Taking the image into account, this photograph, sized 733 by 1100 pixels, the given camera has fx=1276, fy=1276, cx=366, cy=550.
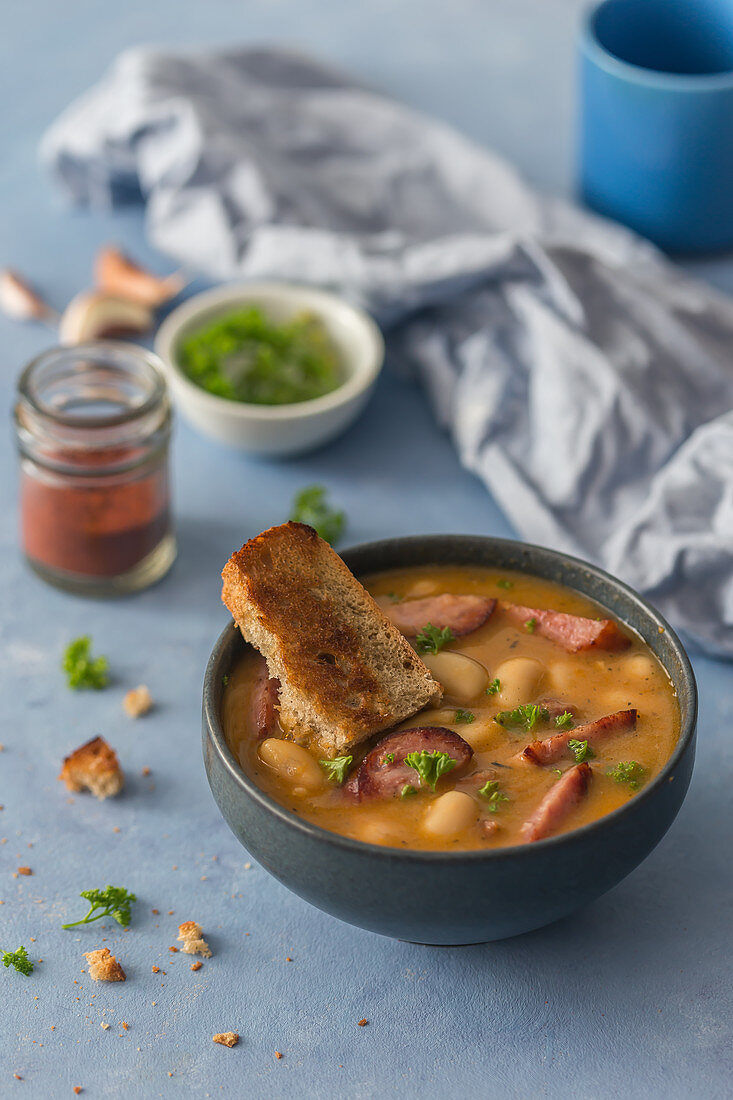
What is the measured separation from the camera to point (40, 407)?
2674 millimetres

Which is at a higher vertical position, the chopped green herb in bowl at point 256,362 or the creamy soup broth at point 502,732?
the creamy soup broth at point 502,732

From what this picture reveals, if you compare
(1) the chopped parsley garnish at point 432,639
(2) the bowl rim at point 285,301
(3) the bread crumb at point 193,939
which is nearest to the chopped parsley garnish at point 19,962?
(3) the bread crumb at point 193,939

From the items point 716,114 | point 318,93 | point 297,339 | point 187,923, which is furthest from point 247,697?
point 318,93

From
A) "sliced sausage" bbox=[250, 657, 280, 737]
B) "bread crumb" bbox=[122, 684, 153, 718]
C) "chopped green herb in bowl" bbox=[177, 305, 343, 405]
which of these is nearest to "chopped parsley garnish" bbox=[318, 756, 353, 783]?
"sliced sausage" bbox=[250, 657, 280, 737]

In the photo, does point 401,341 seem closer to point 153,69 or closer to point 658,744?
point 153,69

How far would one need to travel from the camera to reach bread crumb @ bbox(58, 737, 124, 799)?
2.35 m

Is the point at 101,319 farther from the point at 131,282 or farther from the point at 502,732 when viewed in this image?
the point at 502,732

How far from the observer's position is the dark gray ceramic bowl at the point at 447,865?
1737mm

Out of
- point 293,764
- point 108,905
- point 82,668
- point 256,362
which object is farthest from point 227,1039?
point 256,362

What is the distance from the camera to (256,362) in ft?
10.5

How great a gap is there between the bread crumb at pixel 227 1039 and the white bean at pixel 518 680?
658 millimetres

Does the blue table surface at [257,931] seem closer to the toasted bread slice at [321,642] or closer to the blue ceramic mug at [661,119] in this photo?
the toasted bread slice at [321,642]

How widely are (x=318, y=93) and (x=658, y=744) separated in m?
2.75

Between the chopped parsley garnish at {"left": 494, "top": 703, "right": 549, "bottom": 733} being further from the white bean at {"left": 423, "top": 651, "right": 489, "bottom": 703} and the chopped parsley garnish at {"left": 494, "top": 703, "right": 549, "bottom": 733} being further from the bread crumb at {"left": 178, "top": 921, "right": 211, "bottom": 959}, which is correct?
the bread crumb at {"left": 178, "top": 921, "right": 211, "bottom": 959}
